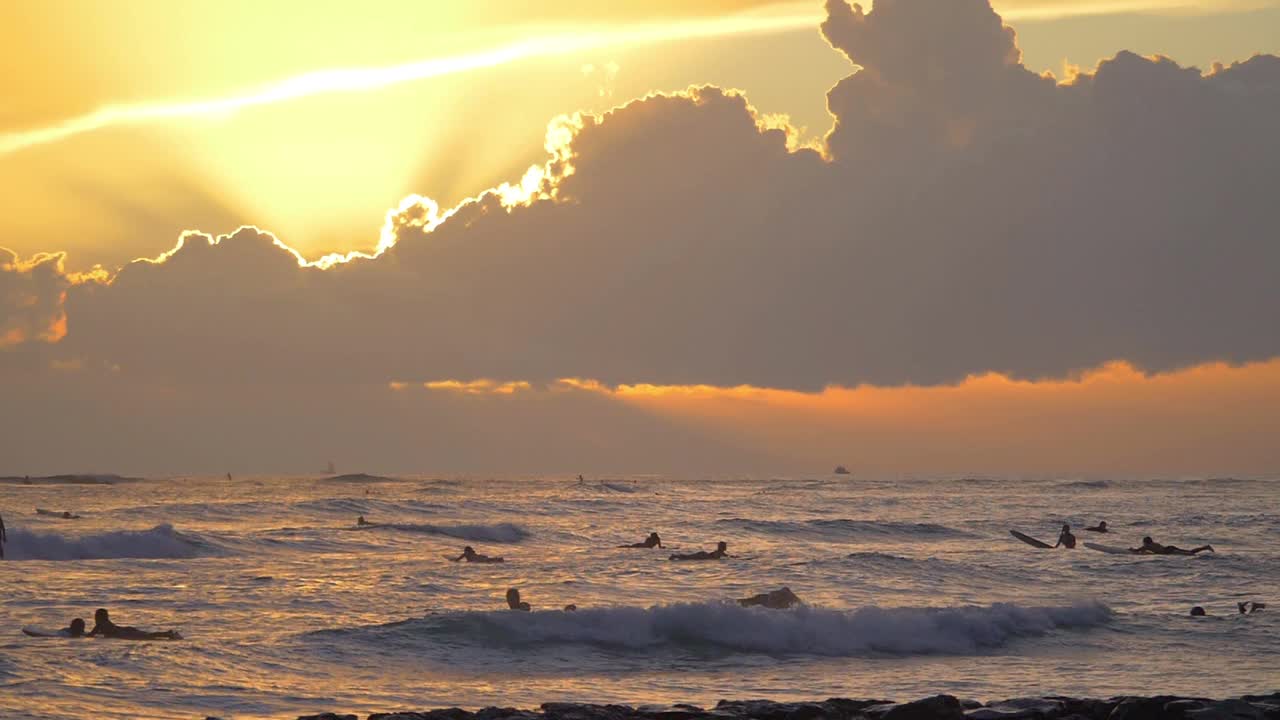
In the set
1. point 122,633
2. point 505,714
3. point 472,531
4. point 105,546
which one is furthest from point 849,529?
point 505,714

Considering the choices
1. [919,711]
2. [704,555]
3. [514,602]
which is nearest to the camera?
[919,711]

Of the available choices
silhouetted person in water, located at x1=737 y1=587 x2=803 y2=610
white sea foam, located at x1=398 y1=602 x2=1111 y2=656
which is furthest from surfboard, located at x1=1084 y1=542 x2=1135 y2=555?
silhouetted person in water, located at x1=737 y1=587 x2=803 y2=610

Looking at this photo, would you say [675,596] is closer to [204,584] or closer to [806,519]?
[204,584]

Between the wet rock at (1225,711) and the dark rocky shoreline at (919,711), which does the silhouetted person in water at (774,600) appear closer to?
the dark rocky shoreline at (919,711)

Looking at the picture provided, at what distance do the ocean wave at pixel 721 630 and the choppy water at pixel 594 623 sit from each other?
2.5 inches

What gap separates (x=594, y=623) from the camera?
91.6ft

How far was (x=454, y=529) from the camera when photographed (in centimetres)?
6425

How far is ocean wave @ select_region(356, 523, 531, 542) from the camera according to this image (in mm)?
60691

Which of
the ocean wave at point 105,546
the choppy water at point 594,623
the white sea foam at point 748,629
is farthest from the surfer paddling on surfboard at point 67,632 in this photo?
the ocean wave at point 105,546

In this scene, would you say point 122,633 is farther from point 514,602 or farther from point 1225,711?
point 1225,711

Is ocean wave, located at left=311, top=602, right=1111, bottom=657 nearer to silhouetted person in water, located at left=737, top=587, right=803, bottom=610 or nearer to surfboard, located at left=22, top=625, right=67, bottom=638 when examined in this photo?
silhouetted person in water, located at left=737, top=587, right=803, bottom=610

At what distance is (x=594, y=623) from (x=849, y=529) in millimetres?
38780

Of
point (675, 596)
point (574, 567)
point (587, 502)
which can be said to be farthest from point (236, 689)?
point (587, 502)

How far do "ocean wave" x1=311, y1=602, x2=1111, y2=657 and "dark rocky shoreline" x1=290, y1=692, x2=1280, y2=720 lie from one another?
8.11 m
